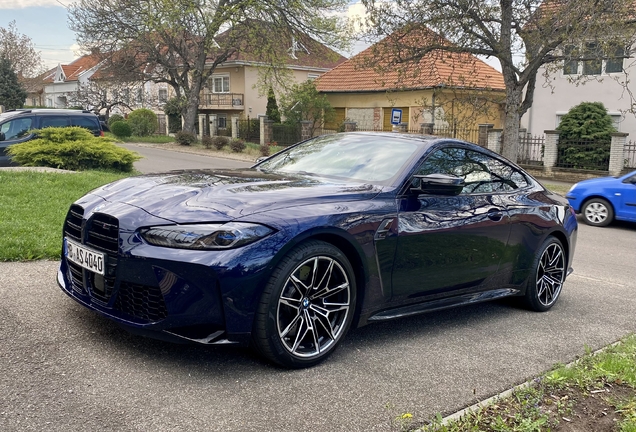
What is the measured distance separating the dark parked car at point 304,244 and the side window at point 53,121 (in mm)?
12384

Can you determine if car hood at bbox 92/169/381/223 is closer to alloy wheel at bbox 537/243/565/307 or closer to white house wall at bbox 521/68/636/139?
alloy wheel at bbox 537/243/565/307

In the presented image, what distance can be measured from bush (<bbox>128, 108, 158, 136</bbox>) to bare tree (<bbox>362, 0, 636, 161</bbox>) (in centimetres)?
2839

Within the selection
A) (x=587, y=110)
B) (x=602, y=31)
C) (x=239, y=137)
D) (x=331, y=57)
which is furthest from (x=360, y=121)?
(x=602, y=31)

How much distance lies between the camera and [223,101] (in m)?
47.7

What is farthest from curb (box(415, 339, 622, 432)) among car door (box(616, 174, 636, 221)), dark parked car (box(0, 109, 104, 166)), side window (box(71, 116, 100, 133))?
side window (box(71, 116, 100, 133))

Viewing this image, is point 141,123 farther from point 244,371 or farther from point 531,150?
point 244,371

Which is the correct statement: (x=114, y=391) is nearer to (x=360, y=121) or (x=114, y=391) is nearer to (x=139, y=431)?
(x=139, y=431)

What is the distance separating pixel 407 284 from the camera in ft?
14.4

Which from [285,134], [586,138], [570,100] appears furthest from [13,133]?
[570,100]

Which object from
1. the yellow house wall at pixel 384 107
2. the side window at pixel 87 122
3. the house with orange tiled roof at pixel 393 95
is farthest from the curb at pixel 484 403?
the yellow house wall at pixel 384 107

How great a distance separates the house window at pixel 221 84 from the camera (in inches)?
1922

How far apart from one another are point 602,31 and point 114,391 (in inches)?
669

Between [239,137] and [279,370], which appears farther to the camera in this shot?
[239,137]

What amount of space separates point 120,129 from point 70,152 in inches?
1139
